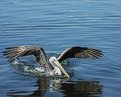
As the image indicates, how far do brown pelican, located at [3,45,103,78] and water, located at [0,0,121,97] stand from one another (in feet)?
1.49

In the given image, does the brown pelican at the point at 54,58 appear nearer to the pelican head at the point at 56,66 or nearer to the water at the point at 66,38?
the pelican head at the point at 56,66

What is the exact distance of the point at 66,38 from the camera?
1806 centimetres

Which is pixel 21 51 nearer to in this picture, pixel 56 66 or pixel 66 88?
pixel 56 66

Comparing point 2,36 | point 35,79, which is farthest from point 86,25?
point 35,79

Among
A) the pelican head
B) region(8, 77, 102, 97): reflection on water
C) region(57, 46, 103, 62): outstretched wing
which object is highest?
region(57, 46, 103, 62): outstretched wing

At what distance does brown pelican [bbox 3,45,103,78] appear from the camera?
13699mm

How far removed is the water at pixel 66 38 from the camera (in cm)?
1281

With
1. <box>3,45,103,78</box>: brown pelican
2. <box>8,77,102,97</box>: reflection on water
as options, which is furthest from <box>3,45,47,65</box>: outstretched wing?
<box>8,77,102,97</box>: reflection on water

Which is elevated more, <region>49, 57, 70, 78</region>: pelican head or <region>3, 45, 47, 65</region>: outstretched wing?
<region>3, 45, 47, 65</region>: outstretched wing

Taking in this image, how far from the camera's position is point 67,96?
12250 mm

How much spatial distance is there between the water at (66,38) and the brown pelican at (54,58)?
0.45 metres

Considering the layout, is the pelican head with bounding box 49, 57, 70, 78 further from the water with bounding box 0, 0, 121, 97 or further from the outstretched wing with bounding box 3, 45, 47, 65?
the water with bounding box 0, 0, 121, 97

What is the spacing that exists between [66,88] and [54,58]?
4.94ft

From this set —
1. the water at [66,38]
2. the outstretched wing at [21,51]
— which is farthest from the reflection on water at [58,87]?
the outstretched wing at [21,51]
